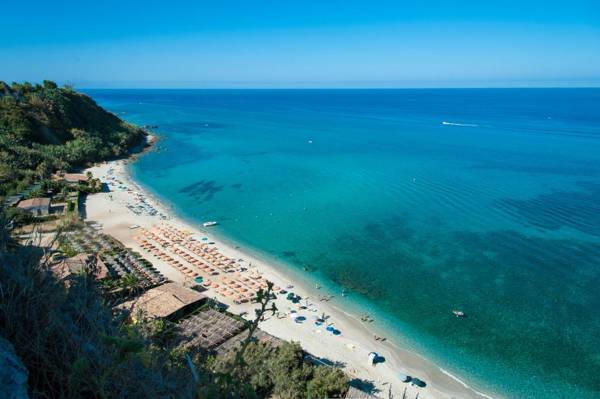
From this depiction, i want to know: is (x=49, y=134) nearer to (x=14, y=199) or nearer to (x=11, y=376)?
(x=14, y=199)

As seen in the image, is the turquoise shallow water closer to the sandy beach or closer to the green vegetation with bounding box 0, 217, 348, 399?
the sandy beach

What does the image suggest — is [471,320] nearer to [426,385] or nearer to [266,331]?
[426,385]

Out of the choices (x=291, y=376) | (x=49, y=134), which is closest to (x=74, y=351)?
(x=291, y=376)

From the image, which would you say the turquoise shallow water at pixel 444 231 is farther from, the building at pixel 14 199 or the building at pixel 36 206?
the building at pixel 14 199

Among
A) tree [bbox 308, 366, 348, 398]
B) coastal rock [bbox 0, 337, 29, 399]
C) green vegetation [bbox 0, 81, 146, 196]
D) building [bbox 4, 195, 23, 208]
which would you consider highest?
coastal rock [bbox 0, 337, 29, 399]

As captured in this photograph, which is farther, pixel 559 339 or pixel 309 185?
pixel 309 185

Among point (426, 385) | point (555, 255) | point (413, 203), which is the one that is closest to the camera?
point (426, 385)

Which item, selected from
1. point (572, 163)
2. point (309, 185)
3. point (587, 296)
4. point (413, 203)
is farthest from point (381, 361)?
point (572, 163)

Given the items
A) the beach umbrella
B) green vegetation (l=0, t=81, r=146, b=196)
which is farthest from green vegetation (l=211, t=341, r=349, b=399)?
green vegetation (l=0, t=81, r=146, b=196)
